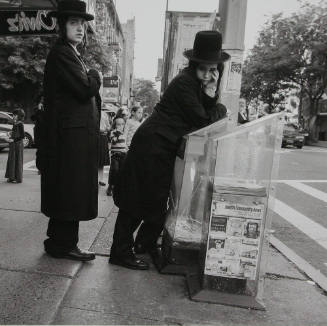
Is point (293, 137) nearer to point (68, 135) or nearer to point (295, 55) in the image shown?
point (295, 55)

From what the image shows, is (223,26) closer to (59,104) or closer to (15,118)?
(59,104)

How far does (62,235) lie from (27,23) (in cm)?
593

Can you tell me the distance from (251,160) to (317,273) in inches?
63.9

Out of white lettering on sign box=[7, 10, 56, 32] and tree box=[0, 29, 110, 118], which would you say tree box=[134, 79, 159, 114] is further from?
white lettering on sign box=[7, 10, 56, 32]

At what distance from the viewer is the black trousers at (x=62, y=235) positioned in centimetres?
368

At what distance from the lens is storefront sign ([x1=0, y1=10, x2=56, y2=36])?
835 cm

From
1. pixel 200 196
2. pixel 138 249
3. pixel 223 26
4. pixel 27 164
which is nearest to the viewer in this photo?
pixel 200 196

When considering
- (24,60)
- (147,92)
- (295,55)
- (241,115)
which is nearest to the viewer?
(241,115)

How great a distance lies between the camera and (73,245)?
12.4 ft

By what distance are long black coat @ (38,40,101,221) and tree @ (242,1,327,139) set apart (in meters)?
34.3

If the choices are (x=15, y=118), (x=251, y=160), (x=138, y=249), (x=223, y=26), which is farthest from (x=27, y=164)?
(x=251, y=160)

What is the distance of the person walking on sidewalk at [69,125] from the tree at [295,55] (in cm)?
3419

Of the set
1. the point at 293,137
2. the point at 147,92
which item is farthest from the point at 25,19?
the point at 147,92

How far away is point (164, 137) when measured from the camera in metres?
3.60
